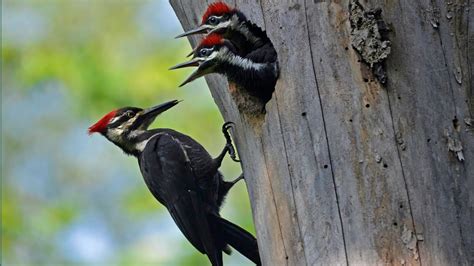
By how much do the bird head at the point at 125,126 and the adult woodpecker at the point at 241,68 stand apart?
1957 mm

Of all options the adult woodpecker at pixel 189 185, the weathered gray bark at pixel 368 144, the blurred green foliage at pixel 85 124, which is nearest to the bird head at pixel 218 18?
the weathered gray bark at pixel 368 144

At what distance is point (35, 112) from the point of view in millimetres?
9812

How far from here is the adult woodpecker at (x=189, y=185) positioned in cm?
503

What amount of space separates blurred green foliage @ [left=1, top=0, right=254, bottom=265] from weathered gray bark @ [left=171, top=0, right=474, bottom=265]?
13.7 ft

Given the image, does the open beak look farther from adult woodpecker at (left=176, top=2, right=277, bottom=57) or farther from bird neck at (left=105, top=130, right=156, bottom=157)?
adult woodpecker at (left=176, top=2, right=277, bottom=57)

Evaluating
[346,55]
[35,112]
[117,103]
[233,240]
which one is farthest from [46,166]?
[346,55]

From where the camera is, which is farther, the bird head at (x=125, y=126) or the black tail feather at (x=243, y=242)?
the bird head at (x=125, y=126)

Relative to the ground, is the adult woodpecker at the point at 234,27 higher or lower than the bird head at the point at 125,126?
lower

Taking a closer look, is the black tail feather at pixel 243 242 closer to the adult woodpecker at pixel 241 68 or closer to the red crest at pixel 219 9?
the adult woodpecker at pixel 241 68

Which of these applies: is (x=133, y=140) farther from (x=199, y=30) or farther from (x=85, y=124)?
(x=85, y=124)

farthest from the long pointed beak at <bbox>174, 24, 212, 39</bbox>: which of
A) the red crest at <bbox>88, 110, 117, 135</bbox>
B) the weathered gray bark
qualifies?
the red crest at <bbox>88, 110, 117, 135</bbox>

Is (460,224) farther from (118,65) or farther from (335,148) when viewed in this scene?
(118,65)

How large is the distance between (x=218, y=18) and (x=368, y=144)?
1.21 m

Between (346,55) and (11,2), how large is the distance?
281 inches
